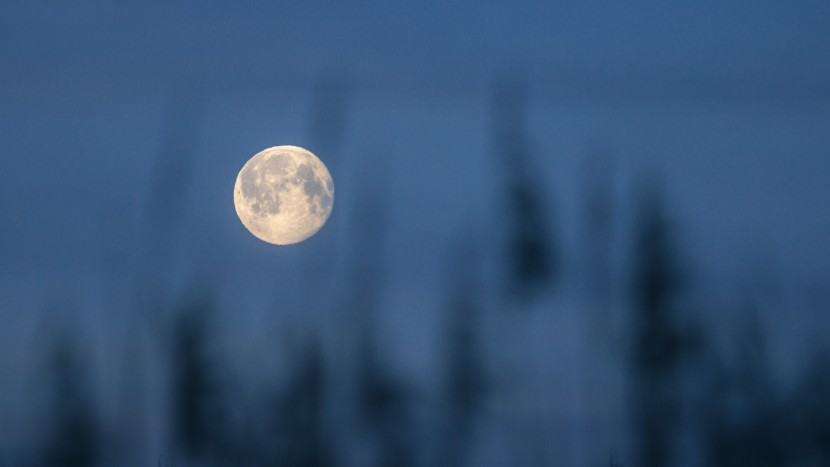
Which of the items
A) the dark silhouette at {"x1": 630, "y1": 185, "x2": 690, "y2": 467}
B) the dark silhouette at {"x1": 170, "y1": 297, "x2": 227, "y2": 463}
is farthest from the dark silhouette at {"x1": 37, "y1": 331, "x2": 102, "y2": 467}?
the dark silhouette at {"x1": 630, "y1": 185, "x2": 690, "y2": 467}

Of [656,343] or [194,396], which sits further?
[656,343]

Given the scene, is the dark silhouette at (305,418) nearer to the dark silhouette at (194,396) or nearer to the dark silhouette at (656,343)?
the dark silhouette at (194,396)

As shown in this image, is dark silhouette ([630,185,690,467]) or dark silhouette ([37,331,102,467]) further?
dark silhouette ([630,185,690,467])

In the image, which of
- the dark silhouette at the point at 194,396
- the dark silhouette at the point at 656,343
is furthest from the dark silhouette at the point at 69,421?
the dark silhouette at the point at 656,343

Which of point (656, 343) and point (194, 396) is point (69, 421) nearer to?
point (194, 396)

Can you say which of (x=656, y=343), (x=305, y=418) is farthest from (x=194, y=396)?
(x=656, y=343)

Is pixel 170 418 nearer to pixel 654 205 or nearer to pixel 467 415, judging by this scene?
pixel 467 415

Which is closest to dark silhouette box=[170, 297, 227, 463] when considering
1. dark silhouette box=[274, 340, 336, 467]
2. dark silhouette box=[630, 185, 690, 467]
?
dark silhouette box=[274, 340, 336, 467]

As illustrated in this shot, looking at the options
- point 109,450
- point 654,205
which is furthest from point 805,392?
point 109,450

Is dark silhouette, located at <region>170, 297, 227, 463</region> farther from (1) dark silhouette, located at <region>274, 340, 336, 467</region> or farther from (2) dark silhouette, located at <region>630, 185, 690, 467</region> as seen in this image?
(2) dark silhouette, located at <region>630, 185, 690, 467</region>

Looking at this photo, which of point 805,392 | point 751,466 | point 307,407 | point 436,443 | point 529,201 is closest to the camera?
point 529,201

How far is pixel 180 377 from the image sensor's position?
109 feet

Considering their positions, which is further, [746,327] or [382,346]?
[746,327]

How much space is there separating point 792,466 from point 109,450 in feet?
93.4
